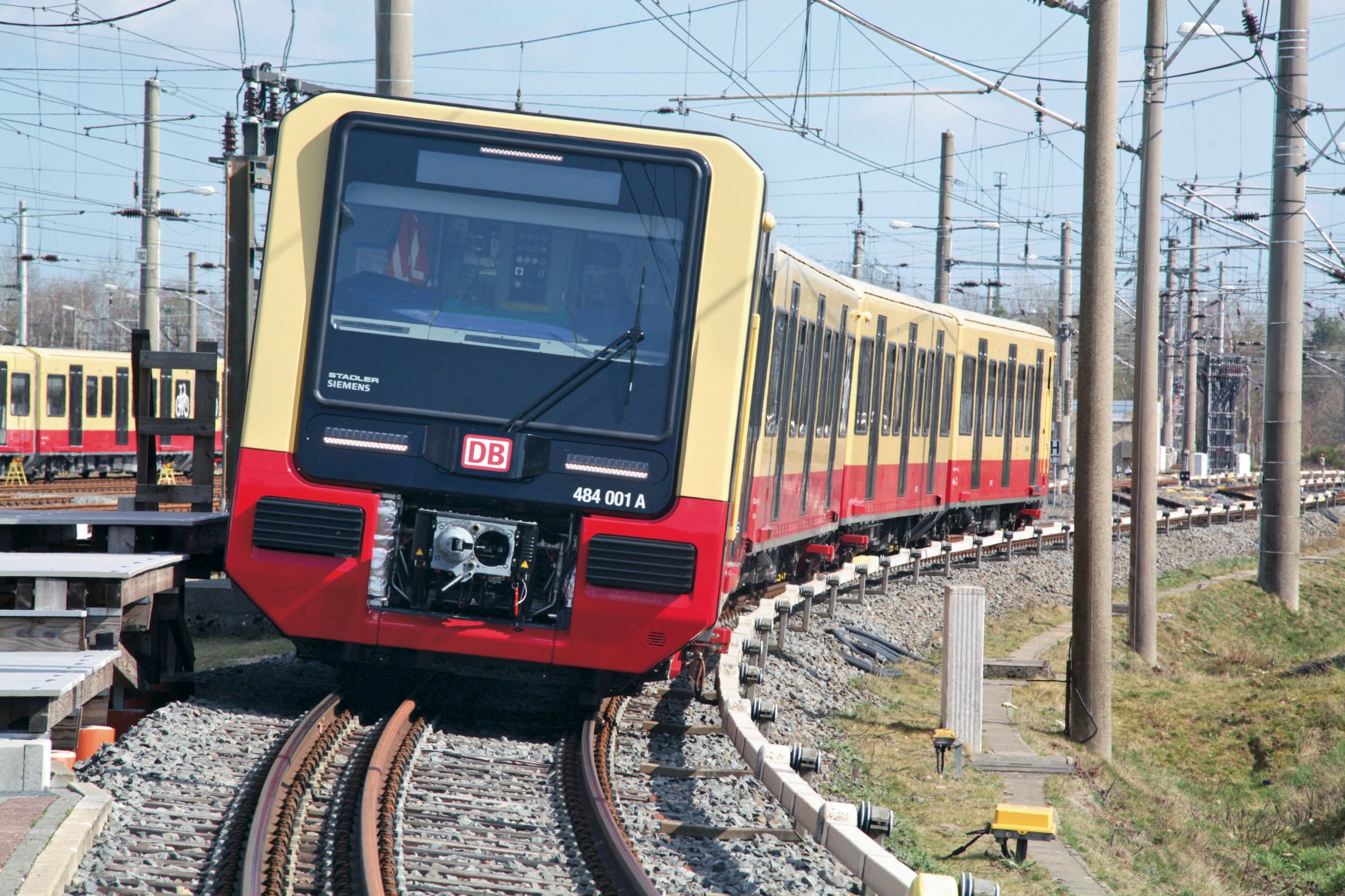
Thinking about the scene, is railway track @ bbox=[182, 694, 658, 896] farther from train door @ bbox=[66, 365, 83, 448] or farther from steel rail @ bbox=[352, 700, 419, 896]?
train door @ bbox=[66, 365, 83, 448]

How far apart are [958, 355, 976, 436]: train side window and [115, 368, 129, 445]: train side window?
24.9 m

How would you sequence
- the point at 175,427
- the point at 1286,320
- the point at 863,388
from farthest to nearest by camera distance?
the point at 1286,320 < the point at 863,388 < the point at 175,427

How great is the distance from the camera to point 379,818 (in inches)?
236

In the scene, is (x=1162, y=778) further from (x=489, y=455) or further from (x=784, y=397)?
(x=489, y=455)

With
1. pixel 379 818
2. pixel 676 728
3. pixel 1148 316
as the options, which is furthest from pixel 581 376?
pixel 1148 316

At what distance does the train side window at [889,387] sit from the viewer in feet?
55.5

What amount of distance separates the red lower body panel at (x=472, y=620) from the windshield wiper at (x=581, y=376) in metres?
0.67

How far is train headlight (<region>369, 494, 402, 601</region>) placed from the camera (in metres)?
7.83

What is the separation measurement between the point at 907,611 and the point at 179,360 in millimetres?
8917

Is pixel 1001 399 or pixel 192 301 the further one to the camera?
pixel 192 301

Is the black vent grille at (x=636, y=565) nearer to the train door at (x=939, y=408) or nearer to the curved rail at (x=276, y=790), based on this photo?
the curved rail at (x=276, y=790)

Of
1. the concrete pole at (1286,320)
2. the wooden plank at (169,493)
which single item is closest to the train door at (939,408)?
the concrete pole at (1286,320)

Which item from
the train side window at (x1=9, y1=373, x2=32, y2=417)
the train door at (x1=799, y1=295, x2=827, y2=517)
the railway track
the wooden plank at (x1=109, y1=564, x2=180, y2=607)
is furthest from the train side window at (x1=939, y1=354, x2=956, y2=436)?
the train side window at (x1=9, y1=373, x2=32, y2=417)

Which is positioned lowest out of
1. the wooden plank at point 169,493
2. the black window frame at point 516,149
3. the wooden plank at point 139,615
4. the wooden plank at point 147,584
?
the wooden plank at point 139,615
